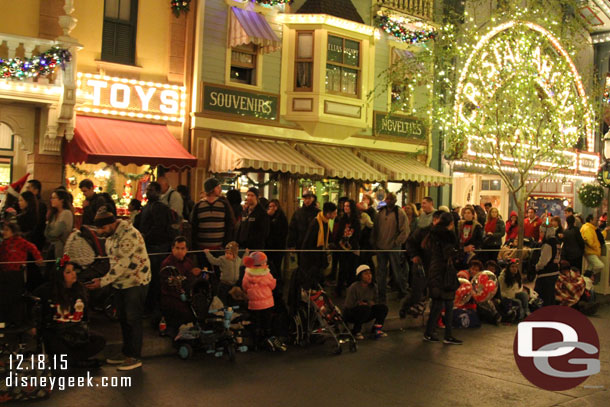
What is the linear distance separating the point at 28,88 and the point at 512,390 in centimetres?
937

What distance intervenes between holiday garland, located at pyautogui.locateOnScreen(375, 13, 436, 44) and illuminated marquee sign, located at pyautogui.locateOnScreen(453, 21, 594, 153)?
3.54 metres

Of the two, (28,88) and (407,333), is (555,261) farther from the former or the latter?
(28,88)

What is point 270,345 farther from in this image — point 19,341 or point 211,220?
point 19,341

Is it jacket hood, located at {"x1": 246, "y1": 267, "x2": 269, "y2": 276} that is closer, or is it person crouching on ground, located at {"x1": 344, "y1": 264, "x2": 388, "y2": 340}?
jacket hood, located at {"x1": 246, "y1": 267, "x2": 269, "y2": 276}

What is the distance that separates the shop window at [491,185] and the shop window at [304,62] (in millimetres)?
8487

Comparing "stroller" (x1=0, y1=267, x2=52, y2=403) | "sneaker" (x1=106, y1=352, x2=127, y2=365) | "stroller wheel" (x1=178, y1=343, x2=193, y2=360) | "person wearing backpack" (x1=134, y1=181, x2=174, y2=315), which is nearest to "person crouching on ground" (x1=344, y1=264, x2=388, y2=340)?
"stroller wheel" (x1=178, y1=343, x2=193, y2=360)

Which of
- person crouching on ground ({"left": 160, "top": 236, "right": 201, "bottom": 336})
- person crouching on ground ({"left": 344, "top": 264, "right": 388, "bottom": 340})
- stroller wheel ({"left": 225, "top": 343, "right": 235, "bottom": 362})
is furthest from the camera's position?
person crouching on ground ({"left": 344, "top": 264, "right": 388, "bottom": 340})

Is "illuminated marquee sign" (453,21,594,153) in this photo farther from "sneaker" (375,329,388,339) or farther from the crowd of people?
"sneaker" (375,329,388,339)

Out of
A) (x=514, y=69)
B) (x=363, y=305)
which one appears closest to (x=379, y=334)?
(x=363, y=305)

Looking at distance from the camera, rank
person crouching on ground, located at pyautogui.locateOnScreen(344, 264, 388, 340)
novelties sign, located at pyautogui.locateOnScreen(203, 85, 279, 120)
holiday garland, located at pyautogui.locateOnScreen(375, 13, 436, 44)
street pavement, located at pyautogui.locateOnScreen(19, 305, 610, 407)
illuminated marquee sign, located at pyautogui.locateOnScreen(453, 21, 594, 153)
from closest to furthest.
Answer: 1. street pavement, located at pyautogui.locateOnScreen(19, 305, 610, 407)
2. person crouching on ground, located at pyautogui.locateOnScreen(344, 264, 388, 340)
3. illuminated marquee sign, located at pyautogui.locateOnScreen(453, 21, 594, 153)
4. novelties sign, located at pyautogui.locateOnScreen(203, 85, 279, 120)
5. holiday garland, located at pyautogui.locateOnScreen(375, 13, 436, 44)

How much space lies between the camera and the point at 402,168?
17.9 m

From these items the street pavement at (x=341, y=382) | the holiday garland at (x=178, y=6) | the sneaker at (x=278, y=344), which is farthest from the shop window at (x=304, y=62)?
the sneaker at (x=278, y=344)

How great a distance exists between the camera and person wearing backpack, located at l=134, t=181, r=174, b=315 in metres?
9.39

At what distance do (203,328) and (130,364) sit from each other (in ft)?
3.56
